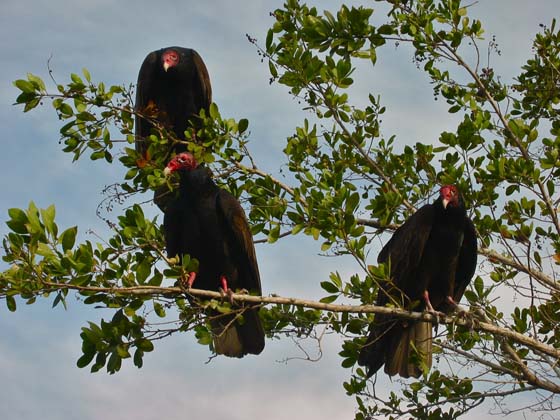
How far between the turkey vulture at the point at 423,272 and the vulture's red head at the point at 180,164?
1365 millimetres

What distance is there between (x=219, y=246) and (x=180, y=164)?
2.27 feet

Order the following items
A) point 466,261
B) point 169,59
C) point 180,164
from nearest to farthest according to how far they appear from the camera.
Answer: point 466,261, point 180,164, point 169,59

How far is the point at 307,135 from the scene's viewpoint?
17.7 feet

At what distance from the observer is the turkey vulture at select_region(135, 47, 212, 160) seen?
19.8 feet

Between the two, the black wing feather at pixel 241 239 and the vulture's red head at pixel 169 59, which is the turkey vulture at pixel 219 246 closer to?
the black wing feather at pixel 241 239

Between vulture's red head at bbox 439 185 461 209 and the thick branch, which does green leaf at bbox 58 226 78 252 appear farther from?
vulture's red head at bbox 439 185 461 209

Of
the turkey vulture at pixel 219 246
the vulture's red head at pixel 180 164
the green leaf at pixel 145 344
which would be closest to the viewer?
the green leaf at pixel 145 344

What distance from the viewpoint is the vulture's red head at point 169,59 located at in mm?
6082

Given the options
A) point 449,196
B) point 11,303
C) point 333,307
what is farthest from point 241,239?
point 11,303

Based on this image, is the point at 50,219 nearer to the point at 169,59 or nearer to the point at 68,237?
the point at 68,237

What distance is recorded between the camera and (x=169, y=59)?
6.12 m

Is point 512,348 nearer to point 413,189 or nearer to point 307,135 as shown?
point 413,189

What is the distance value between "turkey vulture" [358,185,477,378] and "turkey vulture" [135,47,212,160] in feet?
6.69

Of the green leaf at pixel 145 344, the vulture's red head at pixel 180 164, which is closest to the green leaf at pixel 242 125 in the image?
the vulture's red head at pixel 180 164
